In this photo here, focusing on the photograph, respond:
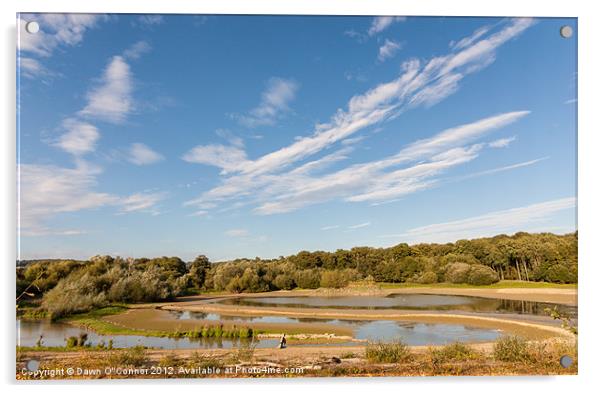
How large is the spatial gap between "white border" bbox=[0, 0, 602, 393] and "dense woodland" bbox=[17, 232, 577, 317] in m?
0.39

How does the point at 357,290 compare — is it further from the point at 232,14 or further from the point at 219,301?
the point at 232,14

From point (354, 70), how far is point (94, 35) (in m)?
2.90

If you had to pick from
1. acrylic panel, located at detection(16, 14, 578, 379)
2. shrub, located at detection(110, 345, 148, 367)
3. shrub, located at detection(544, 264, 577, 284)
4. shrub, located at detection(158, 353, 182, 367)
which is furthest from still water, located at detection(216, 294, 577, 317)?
shrub, located at detection(110, 345, 148, 367)

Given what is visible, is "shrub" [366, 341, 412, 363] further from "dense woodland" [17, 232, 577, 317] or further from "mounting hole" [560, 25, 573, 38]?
"mounting hole" [560, 25, 573, 38]

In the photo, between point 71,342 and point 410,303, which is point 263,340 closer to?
point 410,303

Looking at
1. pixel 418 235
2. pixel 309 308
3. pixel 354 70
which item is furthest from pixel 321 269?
pixel 354 70

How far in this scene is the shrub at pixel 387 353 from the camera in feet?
13.3

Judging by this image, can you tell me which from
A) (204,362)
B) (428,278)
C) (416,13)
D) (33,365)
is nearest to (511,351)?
(428,278)

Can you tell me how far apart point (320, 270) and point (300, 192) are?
95 cm

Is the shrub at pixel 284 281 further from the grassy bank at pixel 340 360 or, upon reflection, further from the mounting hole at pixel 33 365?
the mounting hole at pixel 33 365

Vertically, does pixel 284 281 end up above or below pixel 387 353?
above

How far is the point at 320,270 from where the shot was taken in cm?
453

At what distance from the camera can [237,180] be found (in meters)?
4.44

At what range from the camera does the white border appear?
395 cm
